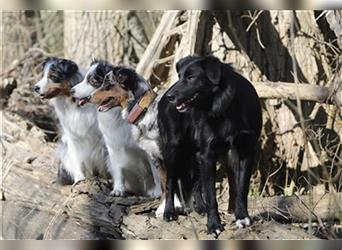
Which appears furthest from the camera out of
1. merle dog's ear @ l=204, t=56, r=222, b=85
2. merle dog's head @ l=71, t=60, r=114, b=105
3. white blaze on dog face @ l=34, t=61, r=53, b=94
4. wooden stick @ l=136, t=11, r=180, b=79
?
wooden stick @ l=136, t=11, r=180, b=79

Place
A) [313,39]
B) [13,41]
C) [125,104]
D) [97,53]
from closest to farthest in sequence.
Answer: [125,104] < [313,39] < [97,53] < [13,41]

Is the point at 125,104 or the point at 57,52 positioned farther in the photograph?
the point at 57,52

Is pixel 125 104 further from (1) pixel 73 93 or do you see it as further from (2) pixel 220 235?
(2) pixel 220 235

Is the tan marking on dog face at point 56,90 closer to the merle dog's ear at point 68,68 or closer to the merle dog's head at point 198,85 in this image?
the merle dog's ear at point 68,68

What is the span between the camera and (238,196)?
18.9 feet

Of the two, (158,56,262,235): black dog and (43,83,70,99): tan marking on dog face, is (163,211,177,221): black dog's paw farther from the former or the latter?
(43,83,70,99): tan marking on dog face

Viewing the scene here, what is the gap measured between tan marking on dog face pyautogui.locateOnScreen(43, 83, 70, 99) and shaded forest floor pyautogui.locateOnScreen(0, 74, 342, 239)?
90 cm

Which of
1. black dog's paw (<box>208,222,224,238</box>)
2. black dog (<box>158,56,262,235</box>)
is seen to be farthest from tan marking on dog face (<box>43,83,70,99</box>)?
Result: black dog's paw (<box>208,222,224,238</box>)

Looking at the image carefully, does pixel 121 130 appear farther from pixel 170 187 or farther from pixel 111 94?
pixel 170 187

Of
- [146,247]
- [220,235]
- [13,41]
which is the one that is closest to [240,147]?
[220,235]

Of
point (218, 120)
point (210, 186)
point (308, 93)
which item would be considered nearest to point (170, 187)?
point (210, 186)

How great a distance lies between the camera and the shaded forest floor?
227 inches

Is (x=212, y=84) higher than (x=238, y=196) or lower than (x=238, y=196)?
higher

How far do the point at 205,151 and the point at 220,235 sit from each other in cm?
65
